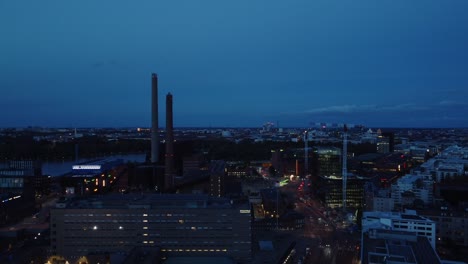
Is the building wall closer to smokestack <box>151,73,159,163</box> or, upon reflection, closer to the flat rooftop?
the flat rooftop

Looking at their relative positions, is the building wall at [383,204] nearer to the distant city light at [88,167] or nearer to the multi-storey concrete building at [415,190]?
the multi-storey concrete building at [415,190]

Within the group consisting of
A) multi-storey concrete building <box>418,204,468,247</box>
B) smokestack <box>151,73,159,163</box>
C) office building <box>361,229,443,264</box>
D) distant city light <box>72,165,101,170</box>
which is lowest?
multi-storey concrete building <box>418,204,468,247</box>

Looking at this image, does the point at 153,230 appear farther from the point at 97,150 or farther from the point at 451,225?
the point at 97,150

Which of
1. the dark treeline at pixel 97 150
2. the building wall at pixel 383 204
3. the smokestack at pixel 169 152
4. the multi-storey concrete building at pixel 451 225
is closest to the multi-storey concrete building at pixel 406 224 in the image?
the multi-storey concrete building at pixel 451 225

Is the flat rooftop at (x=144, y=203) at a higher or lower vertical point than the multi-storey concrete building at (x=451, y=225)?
higher

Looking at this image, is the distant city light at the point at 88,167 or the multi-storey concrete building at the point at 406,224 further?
the distant city light at the point at 88,167

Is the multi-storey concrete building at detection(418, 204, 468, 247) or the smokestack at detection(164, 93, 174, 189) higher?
the smokestack at detection(164, 93, 174, 189)

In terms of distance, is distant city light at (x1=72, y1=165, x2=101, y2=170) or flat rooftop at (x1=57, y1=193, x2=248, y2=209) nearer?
flat rooftop at (x1=57, y1=193, x2=248, y2=209)

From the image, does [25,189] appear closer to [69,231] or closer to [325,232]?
[69,231]

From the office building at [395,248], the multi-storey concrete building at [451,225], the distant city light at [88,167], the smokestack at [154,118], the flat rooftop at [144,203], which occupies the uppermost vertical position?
the smokestack at [154,118]

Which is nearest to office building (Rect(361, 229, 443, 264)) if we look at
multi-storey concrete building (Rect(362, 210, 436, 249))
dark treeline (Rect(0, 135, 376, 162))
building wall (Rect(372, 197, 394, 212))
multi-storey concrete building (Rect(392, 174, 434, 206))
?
multi-storey concrete building (Rect(362, 210, 436, 249))
